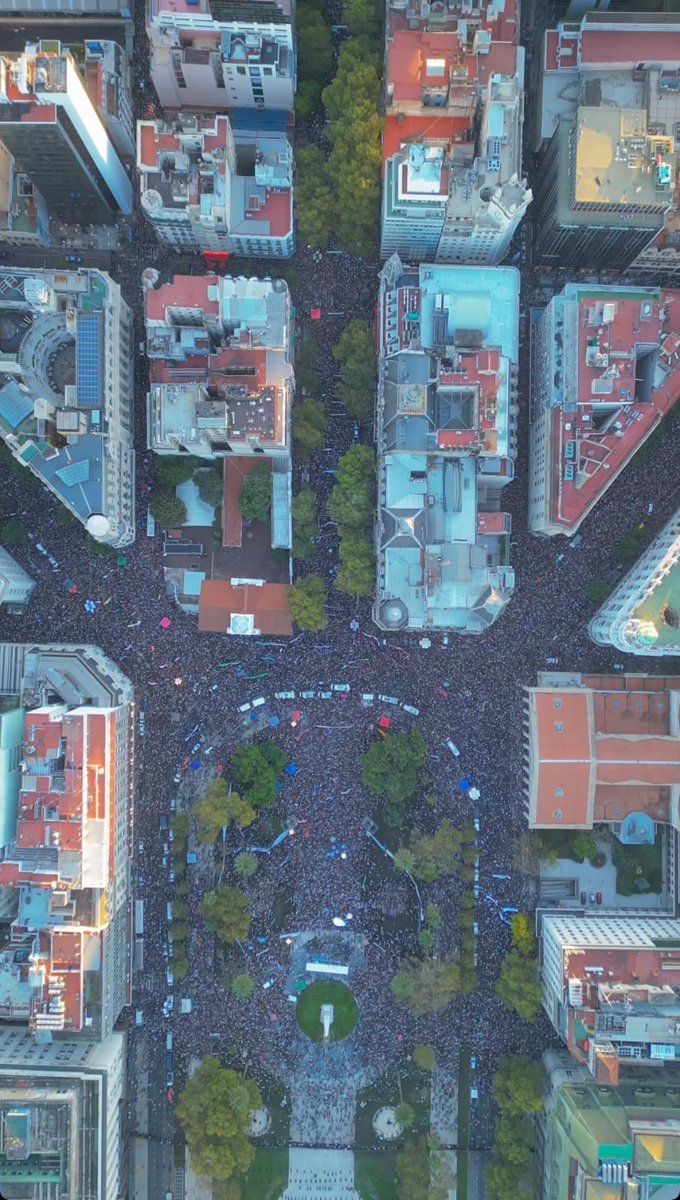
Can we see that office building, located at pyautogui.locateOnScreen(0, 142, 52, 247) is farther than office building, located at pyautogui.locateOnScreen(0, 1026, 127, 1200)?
Yes

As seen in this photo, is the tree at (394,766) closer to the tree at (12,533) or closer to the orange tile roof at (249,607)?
the orange tile roof at (249,607)

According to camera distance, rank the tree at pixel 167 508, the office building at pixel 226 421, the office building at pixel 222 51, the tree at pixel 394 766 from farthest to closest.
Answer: the tree at pixel 167 508 → the tree at pixel 394 766 → the office building at pixel 226 421 → the office building at pixel 222 51

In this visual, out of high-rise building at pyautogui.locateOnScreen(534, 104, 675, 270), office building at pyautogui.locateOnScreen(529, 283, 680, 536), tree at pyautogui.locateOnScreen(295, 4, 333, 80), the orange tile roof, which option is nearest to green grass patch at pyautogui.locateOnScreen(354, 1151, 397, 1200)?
the orange tile roof

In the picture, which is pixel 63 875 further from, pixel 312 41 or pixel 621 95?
pixel 621 95

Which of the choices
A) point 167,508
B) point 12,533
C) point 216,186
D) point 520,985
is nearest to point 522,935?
point 520,985

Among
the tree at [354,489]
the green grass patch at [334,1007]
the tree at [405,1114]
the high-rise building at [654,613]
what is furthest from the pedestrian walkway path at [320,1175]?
the tree at [354,489]

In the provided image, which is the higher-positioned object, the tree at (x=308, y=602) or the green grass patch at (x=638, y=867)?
the tree at (x=308, y=602)

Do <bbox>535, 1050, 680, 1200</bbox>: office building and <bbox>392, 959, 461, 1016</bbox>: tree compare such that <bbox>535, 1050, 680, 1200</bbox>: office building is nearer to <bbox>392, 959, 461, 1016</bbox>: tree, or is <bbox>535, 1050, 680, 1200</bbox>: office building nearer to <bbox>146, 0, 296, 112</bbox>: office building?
<bbox>392, 959, 461, 1016</bbox>: tree
